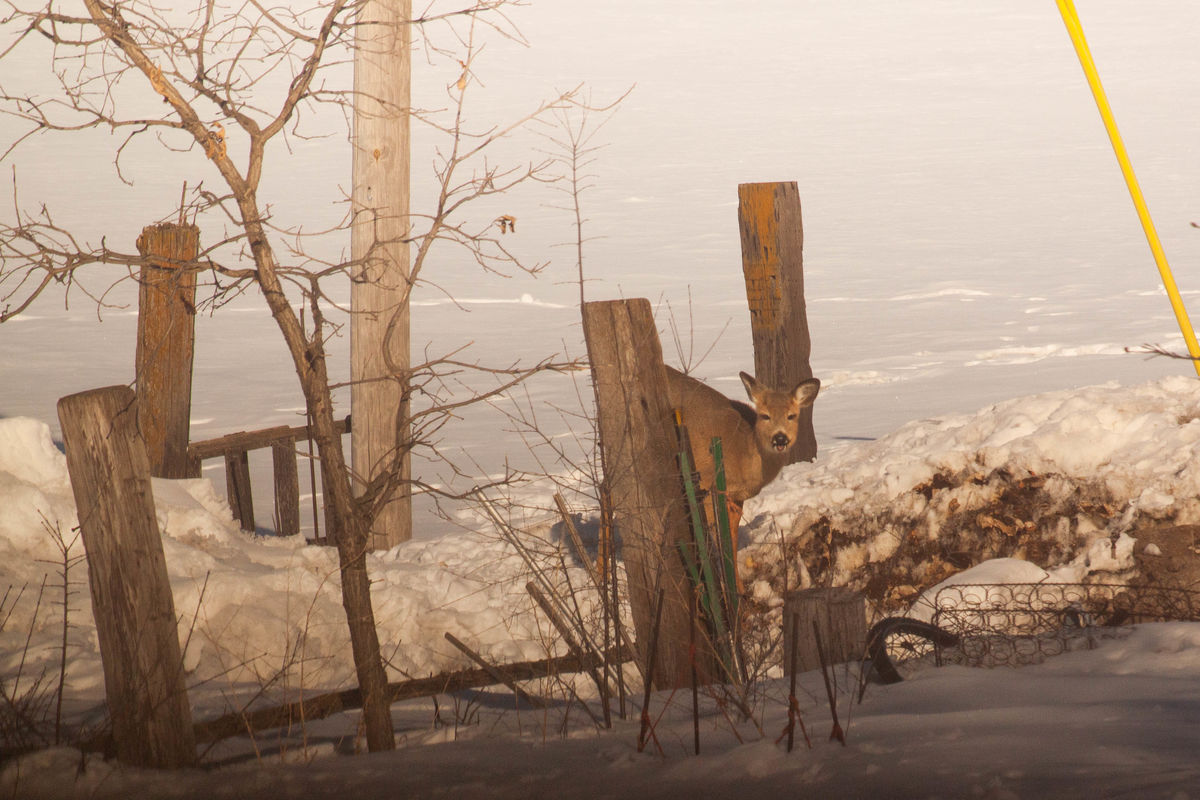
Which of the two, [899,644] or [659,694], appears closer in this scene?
[659,694]

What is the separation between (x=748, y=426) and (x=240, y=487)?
3377 millimetres

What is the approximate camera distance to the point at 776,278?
911 centimetres

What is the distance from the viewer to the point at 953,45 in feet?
222

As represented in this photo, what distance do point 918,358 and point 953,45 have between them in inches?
2197

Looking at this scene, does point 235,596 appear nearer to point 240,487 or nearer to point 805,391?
point 240,487

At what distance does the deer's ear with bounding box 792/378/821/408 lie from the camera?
27.5ft

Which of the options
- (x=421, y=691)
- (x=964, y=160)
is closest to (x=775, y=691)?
(x=421, y=691)

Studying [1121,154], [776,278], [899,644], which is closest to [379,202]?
[776,278]

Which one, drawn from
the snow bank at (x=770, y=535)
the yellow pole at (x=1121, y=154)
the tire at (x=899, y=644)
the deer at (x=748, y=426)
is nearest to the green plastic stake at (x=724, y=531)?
the tire at (x=899, y=644)

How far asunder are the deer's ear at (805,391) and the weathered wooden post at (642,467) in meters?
3.38

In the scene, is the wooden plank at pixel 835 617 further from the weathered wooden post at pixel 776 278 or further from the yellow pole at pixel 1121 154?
the weathered wooden post at pixel 776 278

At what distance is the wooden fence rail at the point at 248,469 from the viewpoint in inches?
320

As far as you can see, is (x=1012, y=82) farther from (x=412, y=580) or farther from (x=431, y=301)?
(x=412, y=580)

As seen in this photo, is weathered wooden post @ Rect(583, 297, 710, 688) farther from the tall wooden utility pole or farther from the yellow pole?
the yellow pole
